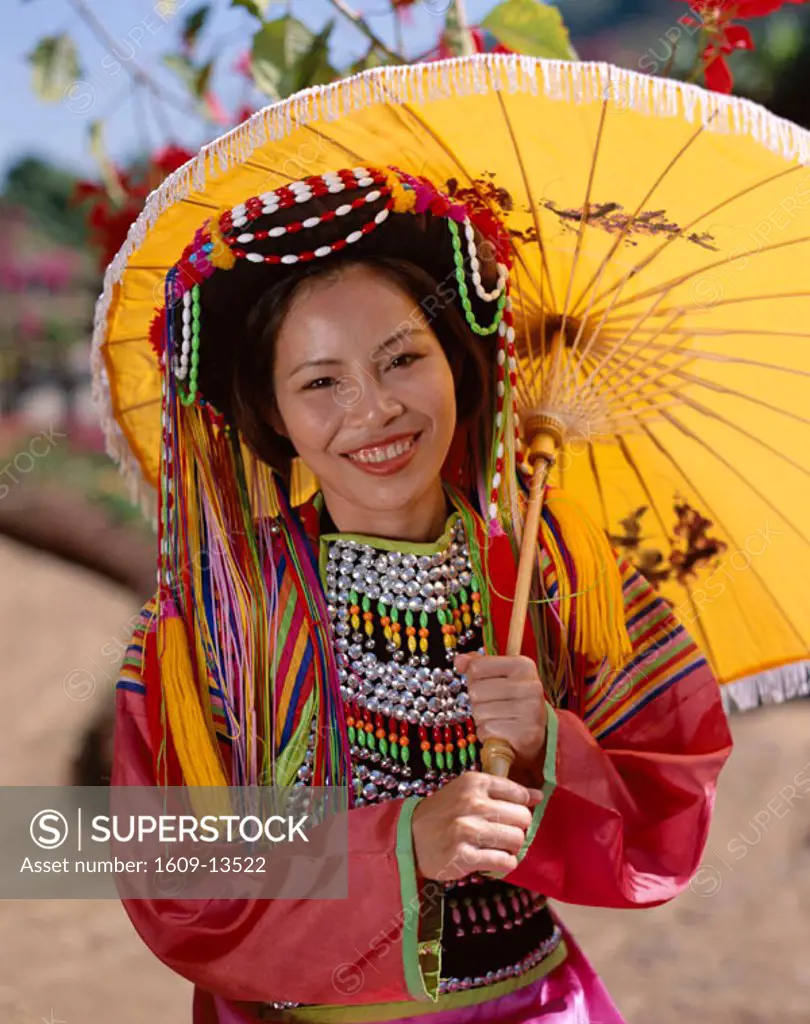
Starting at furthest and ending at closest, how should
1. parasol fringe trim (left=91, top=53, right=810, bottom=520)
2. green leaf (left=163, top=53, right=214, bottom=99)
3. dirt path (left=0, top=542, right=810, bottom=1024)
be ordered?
dirt path (left=0, top=542, right=810, bottom=1024) → green leaf (left=163, top=53, right=214, bottom=99) → parasol fringe trim (left=91, top=53, right=810, bottom=520)

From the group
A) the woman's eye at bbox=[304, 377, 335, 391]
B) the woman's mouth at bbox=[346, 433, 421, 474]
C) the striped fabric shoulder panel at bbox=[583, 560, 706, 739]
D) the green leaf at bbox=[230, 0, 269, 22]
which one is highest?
the green leaf at bbox=[230, 0, 269, 22]

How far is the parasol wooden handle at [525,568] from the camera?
5.02ft

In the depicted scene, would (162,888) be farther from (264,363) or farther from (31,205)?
(31,205)

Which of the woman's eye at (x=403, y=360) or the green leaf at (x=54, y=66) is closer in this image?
the woman's eye at (x=403, y=360)

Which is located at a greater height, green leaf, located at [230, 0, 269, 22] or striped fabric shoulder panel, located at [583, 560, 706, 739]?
green leaf, located at [230, 0, 269, 22]

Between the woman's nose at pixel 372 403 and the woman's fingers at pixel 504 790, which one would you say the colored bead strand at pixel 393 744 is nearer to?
the woman's fingers at pixel 504 790

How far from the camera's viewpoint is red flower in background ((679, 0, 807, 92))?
1.88m

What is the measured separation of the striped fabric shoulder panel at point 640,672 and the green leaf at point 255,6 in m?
1.20

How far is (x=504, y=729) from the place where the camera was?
1.55 m

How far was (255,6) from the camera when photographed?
206 cm

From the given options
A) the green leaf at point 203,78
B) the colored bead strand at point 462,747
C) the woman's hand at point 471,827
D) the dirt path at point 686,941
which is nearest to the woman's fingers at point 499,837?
the woman's hand at point 471,827

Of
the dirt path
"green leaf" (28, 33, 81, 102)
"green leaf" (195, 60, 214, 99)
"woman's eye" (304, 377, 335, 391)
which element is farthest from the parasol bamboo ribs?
the dirt path

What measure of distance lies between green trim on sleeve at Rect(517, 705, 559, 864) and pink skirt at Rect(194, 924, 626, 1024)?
26 cm

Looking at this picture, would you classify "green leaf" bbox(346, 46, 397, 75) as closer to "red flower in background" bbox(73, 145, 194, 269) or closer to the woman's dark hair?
"red flower in background" bbox(73, 145, 194, 269)
